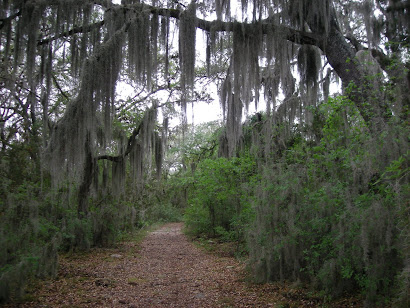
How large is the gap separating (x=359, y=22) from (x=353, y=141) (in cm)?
709

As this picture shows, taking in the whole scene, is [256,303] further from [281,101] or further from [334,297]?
[281,101]

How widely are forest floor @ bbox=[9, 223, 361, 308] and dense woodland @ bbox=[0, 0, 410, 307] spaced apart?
0.34 metres

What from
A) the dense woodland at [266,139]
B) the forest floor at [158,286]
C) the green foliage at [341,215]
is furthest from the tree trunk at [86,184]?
the green foliage at [341,215]

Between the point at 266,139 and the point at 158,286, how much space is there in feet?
15.4

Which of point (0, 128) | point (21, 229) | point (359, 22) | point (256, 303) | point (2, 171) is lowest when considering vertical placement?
point (256, 303)

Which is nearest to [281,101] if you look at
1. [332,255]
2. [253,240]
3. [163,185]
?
[253,240]

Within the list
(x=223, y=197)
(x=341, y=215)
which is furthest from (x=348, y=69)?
(x=223, y=197)

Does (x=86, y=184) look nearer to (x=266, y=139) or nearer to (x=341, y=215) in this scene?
(x=266, y=139)

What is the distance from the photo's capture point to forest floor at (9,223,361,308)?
443 cm

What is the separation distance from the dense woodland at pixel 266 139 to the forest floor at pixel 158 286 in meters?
0.34

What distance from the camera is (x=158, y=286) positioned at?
5664 mm

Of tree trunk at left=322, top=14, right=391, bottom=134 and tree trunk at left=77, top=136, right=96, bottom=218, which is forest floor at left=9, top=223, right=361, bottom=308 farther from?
tree trunk at left=322, top=14, right=391, bottom=134

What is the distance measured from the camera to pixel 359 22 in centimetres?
966

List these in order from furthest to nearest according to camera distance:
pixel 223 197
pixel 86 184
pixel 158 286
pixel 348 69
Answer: pixel 223 197 < pixel 86 184 < pixel 158 286 < pixel 348 69
